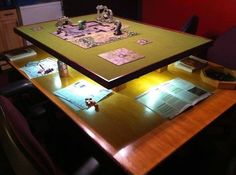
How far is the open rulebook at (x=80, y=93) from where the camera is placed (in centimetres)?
144

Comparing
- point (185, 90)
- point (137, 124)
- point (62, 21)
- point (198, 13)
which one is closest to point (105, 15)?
point (62, 21)

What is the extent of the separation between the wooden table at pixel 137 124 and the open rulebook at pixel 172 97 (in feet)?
0.13

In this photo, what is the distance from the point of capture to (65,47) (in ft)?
5.21

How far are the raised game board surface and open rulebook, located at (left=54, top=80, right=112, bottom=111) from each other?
28cm

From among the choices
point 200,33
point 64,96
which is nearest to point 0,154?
point 64,96

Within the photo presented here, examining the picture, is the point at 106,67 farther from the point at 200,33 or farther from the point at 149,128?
the point at 200,33

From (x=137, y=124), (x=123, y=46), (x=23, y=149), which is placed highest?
(x=123, y=46)

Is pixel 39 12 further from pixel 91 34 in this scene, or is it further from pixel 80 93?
pixel 80 93

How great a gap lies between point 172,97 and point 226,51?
1.03m

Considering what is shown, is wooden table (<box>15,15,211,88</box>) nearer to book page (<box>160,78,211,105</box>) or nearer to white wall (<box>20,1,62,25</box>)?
book page (<box>160,78,211,105</box>)

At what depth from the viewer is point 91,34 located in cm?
186

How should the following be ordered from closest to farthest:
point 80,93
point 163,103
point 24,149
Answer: point 24,149 → point 163,103 → point 80,93

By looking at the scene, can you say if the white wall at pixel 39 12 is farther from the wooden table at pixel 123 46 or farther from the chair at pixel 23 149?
the chair at pixel 23 149

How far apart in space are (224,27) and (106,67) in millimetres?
2426
